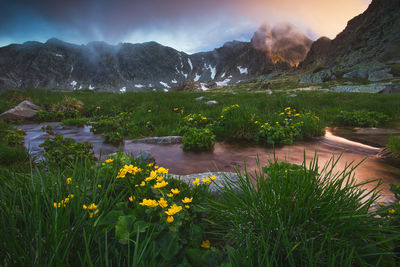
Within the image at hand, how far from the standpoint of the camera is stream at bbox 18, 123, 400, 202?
10.5 feet

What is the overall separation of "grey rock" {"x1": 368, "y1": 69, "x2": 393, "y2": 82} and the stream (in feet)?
174

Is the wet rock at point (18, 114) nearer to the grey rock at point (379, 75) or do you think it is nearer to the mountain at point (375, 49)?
the grey rock at point (379, 75)

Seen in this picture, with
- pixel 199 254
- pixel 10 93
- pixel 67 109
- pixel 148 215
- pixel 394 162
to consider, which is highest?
pixel 10 93

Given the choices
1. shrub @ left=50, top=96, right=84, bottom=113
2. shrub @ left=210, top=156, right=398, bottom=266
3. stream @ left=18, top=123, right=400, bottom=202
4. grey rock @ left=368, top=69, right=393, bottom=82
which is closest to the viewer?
shrub @ left=210, top=156, right=398, bottom=266

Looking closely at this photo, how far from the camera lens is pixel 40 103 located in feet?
38.7

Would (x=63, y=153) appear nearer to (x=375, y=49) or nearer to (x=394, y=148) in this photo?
(x=394, y=148)

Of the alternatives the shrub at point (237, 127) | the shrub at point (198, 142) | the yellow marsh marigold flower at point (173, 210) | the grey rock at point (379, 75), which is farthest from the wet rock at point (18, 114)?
the grey rock at point (379, 75)

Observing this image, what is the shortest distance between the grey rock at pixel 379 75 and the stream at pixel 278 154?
53180mm

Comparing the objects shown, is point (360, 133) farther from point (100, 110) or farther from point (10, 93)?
point (10, 93)

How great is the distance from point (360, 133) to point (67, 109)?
44.9 feet

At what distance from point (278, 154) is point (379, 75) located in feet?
193

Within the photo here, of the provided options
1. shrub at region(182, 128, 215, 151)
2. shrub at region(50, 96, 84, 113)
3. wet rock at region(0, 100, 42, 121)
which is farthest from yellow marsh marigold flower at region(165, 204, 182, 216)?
shrub at region(50, 96, 84, 113)

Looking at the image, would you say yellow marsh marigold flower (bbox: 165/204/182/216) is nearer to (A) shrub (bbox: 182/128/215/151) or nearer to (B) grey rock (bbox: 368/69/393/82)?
(A) shrub (bbox: 182/128/215/151)

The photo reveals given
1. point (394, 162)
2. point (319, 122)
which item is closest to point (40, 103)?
point (319, 122)
